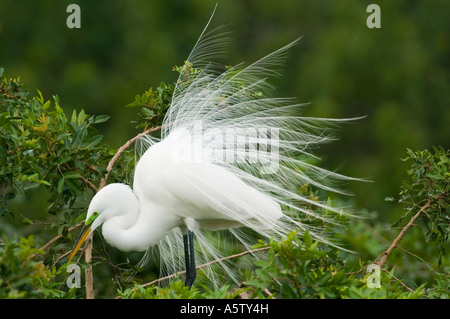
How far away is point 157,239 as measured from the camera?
4.13 m

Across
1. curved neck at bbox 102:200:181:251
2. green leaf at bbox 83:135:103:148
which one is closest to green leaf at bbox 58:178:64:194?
green leaf at bbox 83:135:103:148

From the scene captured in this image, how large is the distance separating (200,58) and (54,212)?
4.02ft

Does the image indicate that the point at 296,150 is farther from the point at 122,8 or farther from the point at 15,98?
the point at 122,8

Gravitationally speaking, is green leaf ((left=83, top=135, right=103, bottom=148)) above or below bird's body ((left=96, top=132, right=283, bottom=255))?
above

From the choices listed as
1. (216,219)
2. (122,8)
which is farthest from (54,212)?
(122,8)

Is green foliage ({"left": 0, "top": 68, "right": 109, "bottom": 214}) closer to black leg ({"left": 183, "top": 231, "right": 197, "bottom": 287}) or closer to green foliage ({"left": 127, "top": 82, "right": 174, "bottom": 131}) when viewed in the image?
green foliage ({"left": 127, "top": 82, "right": 174, "bottom": 131})

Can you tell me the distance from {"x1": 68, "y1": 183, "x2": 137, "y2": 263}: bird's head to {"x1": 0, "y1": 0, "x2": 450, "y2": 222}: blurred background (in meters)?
9.10

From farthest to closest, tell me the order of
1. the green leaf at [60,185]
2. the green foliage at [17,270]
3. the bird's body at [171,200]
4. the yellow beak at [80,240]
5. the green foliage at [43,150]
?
the bird's body at [171,200]
the yellow beak at [80,240]
the green leaf at [60,185]
the green foliage at [43,150]
the green foliage at [17,270]

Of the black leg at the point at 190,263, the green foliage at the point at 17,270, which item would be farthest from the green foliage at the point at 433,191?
the green foliage at the point at 17,270

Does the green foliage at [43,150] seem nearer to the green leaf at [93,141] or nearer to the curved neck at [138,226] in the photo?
the green leaf at [93,141]

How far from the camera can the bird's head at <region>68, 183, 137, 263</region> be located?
3826 mm

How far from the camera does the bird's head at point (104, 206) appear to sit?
12.6ft

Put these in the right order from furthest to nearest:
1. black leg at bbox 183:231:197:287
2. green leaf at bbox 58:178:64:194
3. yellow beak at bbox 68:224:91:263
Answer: black leg at bbox 183:231:197:287 → yellow beak at bbox 68:224:91:263 → green leaf at bbox 58:178:64:194

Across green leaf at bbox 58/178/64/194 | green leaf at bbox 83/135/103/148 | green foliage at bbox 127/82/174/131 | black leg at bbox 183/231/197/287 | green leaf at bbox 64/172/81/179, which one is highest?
green foliage at bbox 127/82/174/131
